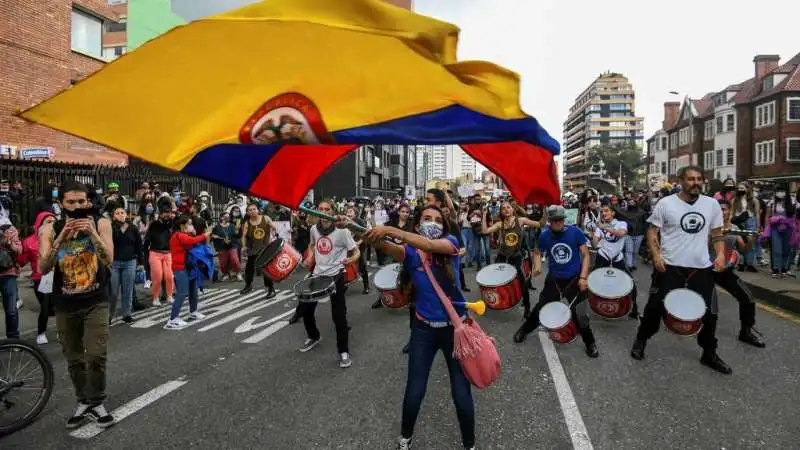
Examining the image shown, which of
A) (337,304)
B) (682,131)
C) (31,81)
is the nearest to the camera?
(337,304)

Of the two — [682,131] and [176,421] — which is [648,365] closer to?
[176,421]

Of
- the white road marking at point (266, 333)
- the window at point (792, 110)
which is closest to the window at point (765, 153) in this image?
the window at point (792, 110)

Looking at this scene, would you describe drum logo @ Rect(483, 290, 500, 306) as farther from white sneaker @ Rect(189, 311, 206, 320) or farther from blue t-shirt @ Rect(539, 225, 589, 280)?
white sneaker @ Rect(189, 311, 206, 320)

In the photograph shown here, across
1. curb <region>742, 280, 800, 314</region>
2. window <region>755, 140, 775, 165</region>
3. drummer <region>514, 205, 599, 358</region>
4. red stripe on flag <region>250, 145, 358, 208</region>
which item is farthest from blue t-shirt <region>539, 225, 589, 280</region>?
window <region>755, 140, 775, 165</region>

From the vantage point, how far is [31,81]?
16.2 metres

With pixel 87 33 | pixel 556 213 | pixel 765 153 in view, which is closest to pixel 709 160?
pixel 765 153

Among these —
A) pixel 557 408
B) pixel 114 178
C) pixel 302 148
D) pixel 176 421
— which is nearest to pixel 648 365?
pixel 557 408

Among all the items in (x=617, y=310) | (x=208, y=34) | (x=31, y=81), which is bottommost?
(x=617, y=310)

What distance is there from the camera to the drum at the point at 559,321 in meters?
5.56

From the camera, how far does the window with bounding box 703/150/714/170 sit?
46.2m

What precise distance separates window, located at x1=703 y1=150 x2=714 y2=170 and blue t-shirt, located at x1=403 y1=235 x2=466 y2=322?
5135cm

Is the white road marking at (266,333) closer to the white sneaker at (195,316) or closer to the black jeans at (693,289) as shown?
the white sneaker at (195,316)

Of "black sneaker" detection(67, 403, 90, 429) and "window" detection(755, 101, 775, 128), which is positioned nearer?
"black sneaker" detection(67, 403, 90, 429)

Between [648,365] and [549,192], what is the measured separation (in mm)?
2462
